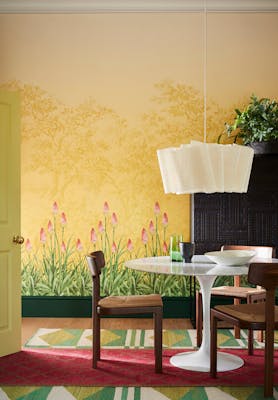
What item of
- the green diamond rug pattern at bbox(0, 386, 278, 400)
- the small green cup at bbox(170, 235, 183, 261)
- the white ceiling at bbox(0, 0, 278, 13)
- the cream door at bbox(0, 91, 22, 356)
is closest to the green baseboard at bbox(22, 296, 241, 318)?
the cream door at bbox(0, 91, 22, 356)

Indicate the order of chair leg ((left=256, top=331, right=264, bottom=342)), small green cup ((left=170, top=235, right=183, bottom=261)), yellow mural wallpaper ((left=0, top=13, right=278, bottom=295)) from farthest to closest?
yellow mural wallpaper ((left=0, top=13, right=278, bottom=295))
chair leg ((left=256, top=331, right=264, bottom=342))
small green cup ((left=170, top=235, right=183, bottom=261))

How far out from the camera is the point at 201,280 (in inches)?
161

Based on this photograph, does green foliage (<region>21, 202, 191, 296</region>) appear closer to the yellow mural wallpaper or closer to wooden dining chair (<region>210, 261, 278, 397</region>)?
A: the yellow mural wallpaper

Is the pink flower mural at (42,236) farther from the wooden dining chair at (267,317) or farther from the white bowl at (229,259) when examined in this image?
the wooden dining chair at (267,317)

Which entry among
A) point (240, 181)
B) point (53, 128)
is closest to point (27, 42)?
point (53, 128)

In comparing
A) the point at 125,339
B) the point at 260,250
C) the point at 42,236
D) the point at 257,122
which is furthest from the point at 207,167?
the point at 42,236

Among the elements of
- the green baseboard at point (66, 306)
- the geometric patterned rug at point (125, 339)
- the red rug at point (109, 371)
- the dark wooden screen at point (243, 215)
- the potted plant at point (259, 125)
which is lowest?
the geometric patterned rug at point (125, 339)

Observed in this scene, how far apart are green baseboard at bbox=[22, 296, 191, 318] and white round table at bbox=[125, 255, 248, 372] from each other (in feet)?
4.47

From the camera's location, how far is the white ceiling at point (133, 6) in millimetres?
5539

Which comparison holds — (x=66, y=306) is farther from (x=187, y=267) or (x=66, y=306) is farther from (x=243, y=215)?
(x=187, y=267)

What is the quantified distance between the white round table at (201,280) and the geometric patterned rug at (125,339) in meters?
0.40

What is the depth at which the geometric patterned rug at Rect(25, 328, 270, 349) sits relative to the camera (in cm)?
451

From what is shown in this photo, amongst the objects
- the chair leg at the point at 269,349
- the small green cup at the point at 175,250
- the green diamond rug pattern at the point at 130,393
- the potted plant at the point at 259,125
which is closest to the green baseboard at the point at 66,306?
the small green cup at the point at 175,250

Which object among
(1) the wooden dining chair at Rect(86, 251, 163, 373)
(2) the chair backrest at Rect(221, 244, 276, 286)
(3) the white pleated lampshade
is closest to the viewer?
(3) the white pleated lampshade
